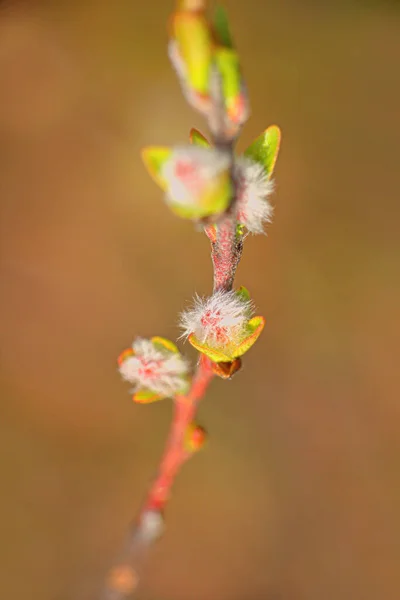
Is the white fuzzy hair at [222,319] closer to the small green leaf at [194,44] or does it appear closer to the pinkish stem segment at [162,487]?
the pinkish stem segment at [162,487]

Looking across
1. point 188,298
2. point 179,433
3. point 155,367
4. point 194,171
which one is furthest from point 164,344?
point 188,298

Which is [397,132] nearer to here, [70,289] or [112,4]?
[112,4]

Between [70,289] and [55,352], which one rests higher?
[70,289]

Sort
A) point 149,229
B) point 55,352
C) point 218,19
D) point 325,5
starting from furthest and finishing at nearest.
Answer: point 325,5 → point 149,229 → point 55,352 → point 218,19

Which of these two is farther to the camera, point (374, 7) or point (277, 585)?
point (374, 7)

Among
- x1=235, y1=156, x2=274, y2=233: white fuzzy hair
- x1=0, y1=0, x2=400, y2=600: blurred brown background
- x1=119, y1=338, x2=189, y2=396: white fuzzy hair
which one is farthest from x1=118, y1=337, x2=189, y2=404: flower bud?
x1=0, y1=0, x2=400, y2=600: blurred brown background

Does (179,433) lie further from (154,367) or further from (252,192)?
(252,192)

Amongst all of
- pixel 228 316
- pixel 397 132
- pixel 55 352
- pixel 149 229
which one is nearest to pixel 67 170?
pixel 149 229

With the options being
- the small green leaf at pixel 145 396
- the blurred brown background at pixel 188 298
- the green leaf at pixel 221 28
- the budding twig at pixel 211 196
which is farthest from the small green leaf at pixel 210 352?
the blurred brown background at pixel 188 298
